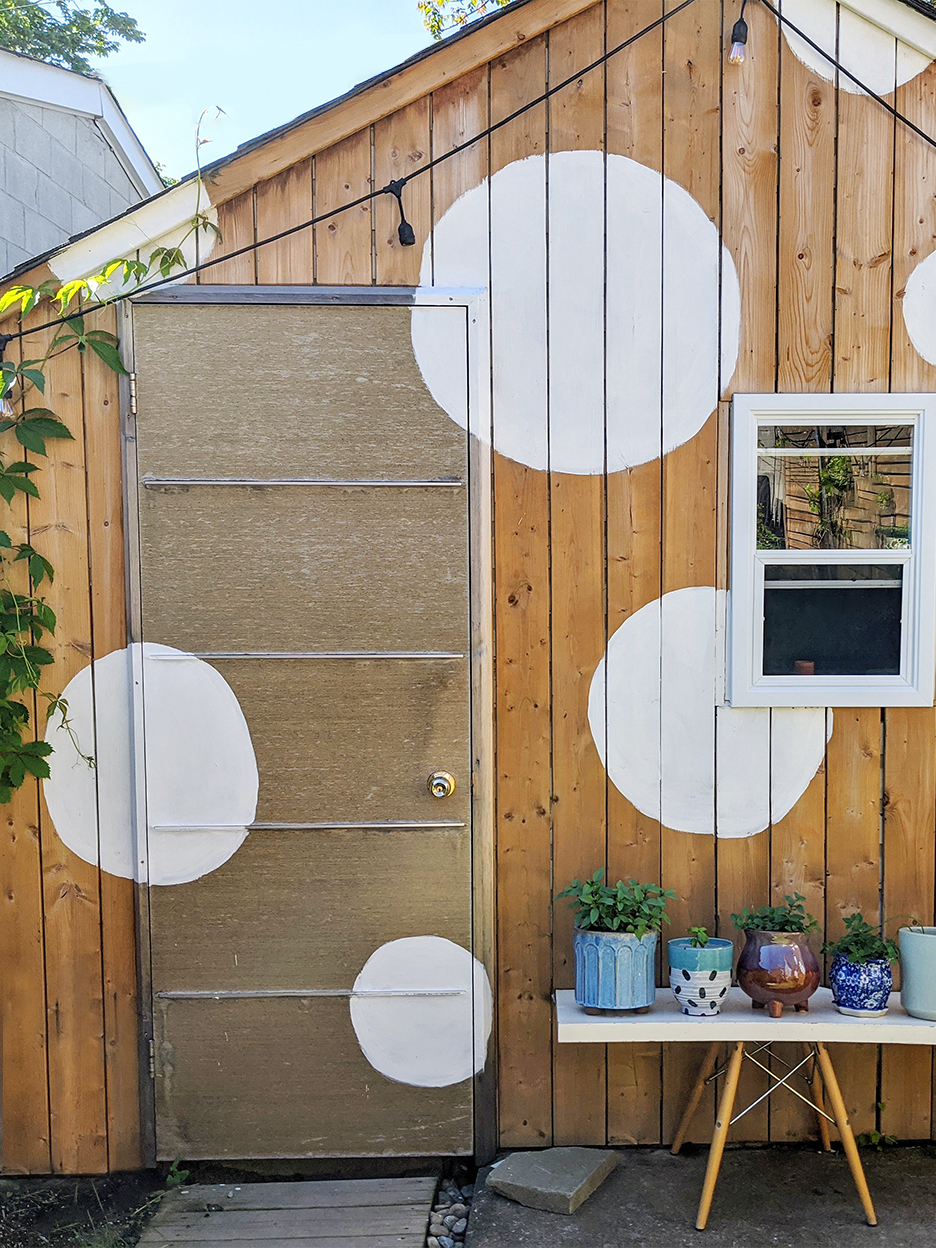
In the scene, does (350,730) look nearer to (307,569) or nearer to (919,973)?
(307,569)

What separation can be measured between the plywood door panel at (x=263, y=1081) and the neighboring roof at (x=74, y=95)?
3.81m

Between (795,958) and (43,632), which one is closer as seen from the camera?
(795,958)

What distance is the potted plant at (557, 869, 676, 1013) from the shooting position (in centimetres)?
273

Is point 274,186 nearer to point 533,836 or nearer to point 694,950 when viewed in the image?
point 533,836

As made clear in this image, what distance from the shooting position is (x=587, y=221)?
114 inches

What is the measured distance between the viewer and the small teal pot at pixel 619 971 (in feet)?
8.95

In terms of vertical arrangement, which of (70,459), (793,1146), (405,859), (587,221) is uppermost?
(587,221)

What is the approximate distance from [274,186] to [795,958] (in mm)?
2761

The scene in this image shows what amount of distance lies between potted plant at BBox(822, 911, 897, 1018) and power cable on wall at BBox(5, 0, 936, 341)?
243 cm

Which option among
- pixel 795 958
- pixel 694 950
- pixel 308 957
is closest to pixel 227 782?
pixel 308 957

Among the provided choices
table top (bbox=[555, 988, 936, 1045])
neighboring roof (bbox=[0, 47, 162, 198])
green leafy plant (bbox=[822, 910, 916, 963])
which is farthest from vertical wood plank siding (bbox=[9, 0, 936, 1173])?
neighboring roof (bbox=[0, 47, 162, 198])

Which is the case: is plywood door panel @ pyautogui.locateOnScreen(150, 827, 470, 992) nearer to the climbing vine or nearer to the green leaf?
the climbing vine

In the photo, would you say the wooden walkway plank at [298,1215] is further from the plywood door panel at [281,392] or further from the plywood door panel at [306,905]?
the plywood door panel at [281,392]

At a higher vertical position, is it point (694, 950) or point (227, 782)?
point (227, 782)
